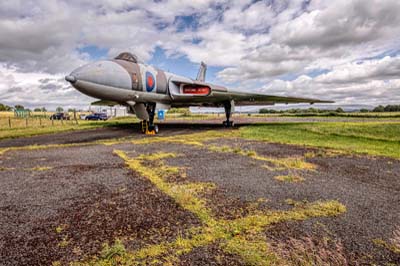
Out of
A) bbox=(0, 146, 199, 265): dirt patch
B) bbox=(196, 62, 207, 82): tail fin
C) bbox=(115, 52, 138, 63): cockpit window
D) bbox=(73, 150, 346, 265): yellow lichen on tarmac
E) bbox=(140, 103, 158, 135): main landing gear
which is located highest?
bbox=(196, 62, 207, 82): tail fin

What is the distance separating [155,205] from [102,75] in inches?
335

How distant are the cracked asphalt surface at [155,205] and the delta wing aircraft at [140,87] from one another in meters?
4.71

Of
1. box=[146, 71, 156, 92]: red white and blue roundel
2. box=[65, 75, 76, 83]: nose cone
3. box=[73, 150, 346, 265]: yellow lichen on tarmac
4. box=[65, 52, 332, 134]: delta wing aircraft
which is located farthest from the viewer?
box=[146, 71, 156, 92]: red white and blue roundel

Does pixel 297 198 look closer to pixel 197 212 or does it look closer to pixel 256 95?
pixel 197 212

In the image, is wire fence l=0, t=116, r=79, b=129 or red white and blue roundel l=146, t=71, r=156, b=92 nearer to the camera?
red white and blue roundel l=146, t=71, r=156, b=92

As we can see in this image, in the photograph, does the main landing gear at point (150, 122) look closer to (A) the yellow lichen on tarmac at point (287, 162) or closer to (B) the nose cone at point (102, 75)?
(B) the nose cone at point (102, 75)

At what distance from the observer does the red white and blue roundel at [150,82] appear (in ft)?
42.6

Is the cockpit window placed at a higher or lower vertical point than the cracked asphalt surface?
higher

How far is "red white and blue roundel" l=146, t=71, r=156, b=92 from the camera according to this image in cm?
1298

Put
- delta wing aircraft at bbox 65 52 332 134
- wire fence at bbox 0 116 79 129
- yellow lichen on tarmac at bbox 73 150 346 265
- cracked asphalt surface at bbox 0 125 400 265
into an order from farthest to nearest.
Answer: wire fence at bbox 0 116 79 129 < delta wing aircraft at bbox 65 52 332 134 < cracked asphalt surface at bbox 0 125 400 265 < yellow lichen on tarmac at bbox 73 150 346 265

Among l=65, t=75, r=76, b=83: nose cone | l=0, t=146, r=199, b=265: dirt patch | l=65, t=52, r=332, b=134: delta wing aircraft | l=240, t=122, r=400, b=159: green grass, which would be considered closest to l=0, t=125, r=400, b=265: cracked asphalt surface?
l=0, t=146, r=199, b=265: dirt patch

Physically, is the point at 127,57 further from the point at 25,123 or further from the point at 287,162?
the point at 25,123

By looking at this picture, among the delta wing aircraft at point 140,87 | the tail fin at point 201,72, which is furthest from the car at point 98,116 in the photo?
the delta wing aircraft at point 140,87

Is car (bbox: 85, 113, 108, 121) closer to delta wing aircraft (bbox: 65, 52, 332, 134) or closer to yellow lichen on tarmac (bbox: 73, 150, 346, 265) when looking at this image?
delta wing aircraft (bbox: 65, 52, 332, 134)
